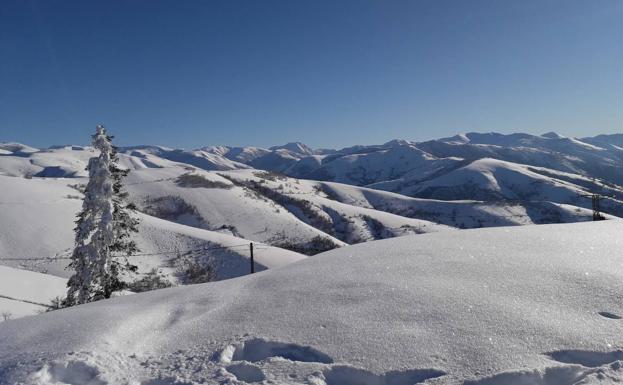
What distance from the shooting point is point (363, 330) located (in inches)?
217

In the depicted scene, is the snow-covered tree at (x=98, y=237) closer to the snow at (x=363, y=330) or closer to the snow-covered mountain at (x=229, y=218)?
the snow at (x=363, y=330)

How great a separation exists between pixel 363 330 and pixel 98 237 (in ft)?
66.0

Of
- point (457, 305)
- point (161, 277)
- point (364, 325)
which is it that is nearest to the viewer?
point (364, 325)

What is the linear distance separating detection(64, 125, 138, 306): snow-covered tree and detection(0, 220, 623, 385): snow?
15135mm

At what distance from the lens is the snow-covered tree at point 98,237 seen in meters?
21.0

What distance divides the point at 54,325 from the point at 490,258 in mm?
8508

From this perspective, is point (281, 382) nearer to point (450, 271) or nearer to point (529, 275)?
point (450, 271)

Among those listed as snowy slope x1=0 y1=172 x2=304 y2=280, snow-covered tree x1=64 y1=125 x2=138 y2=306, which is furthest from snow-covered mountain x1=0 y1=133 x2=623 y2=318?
snow-covered tree x1=64 y1=125 x2=138 y2=306

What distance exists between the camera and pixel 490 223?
99.8m

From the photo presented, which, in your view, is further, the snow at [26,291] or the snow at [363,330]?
the snow at [26,291]

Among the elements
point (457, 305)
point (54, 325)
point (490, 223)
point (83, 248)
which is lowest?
point (490, 223)

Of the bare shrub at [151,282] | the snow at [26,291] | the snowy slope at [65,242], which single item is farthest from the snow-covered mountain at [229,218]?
the snow at [26,291]

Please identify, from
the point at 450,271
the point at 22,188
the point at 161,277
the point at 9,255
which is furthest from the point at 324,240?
the point at 450,271

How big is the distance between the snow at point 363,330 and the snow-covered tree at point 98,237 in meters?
15.1
